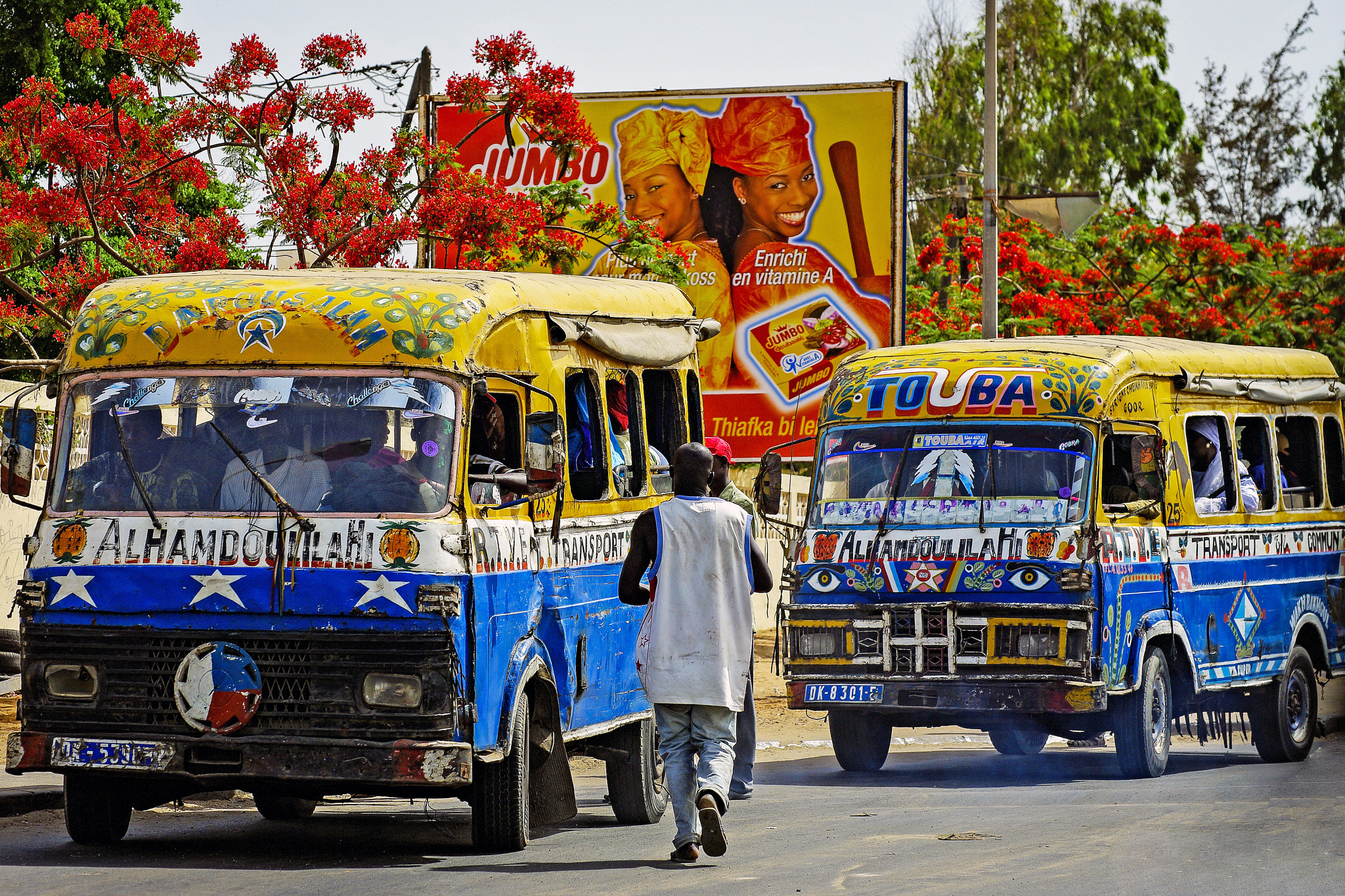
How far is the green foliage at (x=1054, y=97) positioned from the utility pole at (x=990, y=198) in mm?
21279

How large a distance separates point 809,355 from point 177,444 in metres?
14.2

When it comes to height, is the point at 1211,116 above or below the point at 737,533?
above

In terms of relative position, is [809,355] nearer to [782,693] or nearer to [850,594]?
[782,693]

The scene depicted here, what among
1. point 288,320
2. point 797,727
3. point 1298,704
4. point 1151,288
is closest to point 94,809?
point 288,320

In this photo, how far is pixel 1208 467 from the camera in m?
13.5

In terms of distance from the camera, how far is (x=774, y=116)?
2192 cm

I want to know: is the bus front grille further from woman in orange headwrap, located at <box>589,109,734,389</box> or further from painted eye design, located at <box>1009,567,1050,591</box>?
woman in orange headwrap, located at <box>589,109,734,389</box>

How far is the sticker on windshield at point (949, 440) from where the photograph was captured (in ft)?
40.4

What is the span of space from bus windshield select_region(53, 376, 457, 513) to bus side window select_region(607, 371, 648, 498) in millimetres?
1912

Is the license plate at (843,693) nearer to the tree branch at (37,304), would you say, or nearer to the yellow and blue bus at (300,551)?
the yellow and blue bus at (300,551)

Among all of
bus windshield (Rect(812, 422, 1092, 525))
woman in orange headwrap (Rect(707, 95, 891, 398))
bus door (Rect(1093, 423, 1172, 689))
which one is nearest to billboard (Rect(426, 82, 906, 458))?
woman in orange headwrap (Rect(707, 95, 891, 398))

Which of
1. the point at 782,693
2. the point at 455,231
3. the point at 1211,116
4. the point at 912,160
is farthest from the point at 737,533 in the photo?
the point at 1211,116

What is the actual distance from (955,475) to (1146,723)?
6.67 ft

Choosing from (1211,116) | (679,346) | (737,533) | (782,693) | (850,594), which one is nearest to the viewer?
(737,533)
